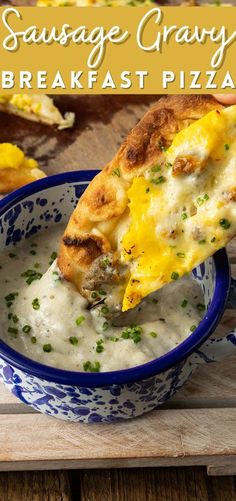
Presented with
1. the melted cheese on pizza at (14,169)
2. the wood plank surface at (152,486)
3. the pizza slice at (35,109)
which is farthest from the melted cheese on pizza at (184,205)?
the pizza slice at (35,109)

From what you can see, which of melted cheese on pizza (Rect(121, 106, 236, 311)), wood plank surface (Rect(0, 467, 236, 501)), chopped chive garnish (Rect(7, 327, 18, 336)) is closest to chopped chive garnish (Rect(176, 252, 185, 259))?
melted cheese on pizza (Rect(121, 106, 236, 311))

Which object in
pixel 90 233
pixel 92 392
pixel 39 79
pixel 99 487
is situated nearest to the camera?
pixel 92 392

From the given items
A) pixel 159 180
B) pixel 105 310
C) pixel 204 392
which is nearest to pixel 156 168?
pixel 159 180

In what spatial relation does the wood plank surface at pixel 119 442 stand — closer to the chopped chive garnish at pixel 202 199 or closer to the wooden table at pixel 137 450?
the wooden table at pixel 137 450

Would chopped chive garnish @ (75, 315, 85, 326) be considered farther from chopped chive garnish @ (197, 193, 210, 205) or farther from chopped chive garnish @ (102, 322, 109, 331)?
chopped chive garnish @ (197, 193, 210, 205)

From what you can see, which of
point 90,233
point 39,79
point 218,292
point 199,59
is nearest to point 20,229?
point 90,233

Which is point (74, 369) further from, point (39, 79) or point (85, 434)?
point (39, 79)

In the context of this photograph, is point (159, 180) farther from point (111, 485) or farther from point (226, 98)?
point (111, 485)
